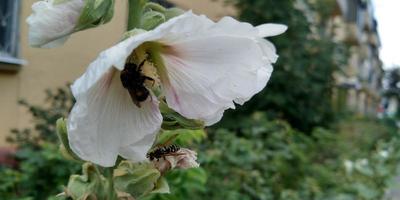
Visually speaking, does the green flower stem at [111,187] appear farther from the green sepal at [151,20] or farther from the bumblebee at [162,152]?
the green sepal at [151,20]

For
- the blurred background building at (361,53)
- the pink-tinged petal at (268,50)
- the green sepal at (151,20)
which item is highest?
the green sepal at (151,20)

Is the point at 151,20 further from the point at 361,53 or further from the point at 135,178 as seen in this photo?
the point at 361,53

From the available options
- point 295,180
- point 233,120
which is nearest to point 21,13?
point 295,180

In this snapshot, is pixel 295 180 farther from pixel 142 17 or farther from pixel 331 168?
pixel 142 17

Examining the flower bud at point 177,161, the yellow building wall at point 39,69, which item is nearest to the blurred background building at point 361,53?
the yellow building wall at point 39,69

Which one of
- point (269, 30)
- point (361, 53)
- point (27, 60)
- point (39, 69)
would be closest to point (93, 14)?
point (269, 30)
